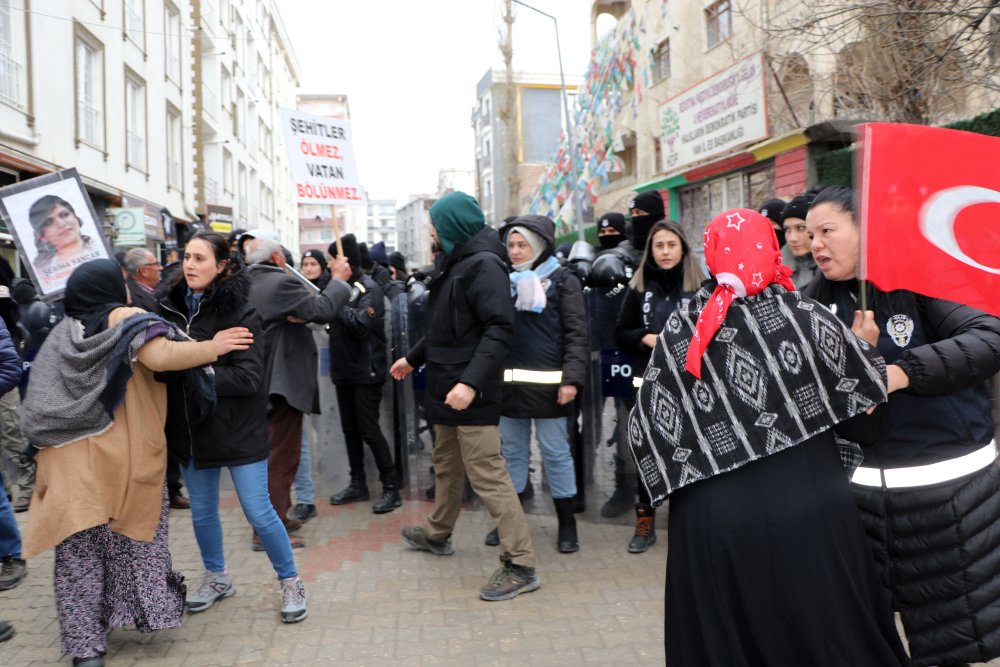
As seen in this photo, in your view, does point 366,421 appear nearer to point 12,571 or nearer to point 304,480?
point 304,480

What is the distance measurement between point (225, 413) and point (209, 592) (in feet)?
3.46

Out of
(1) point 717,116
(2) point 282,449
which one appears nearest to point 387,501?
(2) point 282,449

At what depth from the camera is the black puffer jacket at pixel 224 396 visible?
156 inches

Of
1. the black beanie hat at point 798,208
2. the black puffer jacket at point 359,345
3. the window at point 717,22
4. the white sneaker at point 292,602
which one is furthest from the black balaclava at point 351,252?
the window at point 717,22

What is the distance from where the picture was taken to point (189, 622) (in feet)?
13.6

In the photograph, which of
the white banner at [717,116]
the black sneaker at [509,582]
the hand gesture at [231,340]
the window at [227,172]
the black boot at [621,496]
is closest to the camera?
Result: the hand gesture at [231,340]

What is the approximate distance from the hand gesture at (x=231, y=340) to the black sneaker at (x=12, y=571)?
6.82 feet

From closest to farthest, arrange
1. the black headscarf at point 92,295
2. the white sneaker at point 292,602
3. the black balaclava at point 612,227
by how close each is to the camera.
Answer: the black headscarf at point 92,295
the white sneaker at point 292,602
the black balaclava at point 612,227

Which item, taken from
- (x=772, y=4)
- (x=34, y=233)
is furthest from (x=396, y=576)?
(x=772, y=4)

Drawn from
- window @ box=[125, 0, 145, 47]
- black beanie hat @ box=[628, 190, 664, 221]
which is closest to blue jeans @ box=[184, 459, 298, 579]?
black beanie hat @ box=[628, 190, 664, 221]

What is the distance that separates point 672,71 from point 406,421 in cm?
1812

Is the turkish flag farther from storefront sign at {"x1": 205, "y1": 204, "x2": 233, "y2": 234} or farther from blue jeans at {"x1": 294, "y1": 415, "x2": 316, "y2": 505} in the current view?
storefront sign at {"x1": 205, "y1": 204, "x2": 233, "y2": 234}

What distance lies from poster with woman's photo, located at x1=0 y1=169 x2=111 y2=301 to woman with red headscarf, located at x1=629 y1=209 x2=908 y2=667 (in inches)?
148

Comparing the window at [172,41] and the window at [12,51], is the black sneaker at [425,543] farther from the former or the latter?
the window at [172,41]
